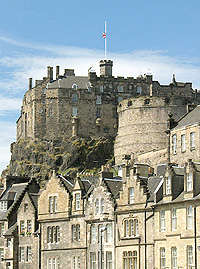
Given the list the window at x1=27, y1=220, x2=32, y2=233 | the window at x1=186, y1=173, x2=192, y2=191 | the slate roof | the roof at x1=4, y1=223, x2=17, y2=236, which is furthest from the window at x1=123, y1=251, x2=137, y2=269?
the slate roof

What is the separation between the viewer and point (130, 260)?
66438 mm

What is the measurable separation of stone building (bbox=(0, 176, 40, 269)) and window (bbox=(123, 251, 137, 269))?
1250cm

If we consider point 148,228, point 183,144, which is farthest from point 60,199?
point 183,144

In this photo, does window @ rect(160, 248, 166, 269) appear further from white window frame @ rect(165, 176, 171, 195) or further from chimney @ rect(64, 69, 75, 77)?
chimney @ rect(64, 69, 75, 77)

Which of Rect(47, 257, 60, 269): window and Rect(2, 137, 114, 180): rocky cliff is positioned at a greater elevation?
Rect(2, 137, 114, 180): rocky cliff

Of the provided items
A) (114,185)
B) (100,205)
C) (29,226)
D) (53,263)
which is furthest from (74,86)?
(100,205)

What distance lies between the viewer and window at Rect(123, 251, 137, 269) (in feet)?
217

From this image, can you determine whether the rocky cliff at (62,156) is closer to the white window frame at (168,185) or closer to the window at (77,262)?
→ the window at (77,262)

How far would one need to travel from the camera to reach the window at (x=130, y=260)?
217 ft

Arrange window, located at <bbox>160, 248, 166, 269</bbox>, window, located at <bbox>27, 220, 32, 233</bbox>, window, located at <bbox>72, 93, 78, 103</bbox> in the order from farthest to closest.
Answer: window, located at <bbox>72, 93, 78, 103</bbox>
window, located at <bbox>27, 220, 32, 233</bbox>
window, located at <bbox>160, 248, 166, 269</bbox>

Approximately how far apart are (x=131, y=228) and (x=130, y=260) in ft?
8.54

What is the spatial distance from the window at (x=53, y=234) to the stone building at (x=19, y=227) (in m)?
1.88

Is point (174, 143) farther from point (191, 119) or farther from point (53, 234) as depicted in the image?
point (53, 234)

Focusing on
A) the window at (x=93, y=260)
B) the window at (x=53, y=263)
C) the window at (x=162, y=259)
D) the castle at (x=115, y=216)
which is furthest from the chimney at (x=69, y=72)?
the window at (x=162, y=259)
